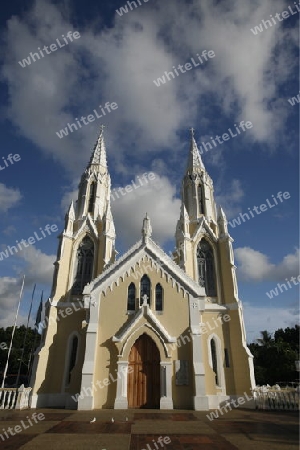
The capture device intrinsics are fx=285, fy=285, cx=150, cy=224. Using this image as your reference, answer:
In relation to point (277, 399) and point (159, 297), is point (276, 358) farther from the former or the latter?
point (159, 297)

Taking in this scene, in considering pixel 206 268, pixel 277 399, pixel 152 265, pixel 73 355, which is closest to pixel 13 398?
pixel 73 355

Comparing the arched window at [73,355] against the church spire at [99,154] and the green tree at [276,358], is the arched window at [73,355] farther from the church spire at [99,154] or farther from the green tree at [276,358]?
the green tree at [276,358]

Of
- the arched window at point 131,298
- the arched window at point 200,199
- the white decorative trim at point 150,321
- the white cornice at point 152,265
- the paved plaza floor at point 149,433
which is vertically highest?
the arched window at point 200,199

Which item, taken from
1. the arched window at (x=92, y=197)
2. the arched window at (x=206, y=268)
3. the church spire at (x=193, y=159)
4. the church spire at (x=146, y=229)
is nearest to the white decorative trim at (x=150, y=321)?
the church spire at (x=146, y=229)

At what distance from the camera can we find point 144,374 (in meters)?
17.9

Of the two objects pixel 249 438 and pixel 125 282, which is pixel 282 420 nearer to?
pixel 249 438

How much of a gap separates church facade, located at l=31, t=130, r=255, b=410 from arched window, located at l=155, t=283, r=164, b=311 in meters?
0.07

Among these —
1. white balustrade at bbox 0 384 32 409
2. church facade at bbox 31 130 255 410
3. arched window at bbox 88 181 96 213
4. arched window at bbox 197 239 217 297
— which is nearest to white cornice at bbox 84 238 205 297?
church facade at bbox 31 130 255 410

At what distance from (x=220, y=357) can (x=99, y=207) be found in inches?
665

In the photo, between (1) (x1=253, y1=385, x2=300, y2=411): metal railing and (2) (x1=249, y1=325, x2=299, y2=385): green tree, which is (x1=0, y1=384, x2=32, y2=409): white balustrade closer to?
(1) (x1=253, y1=385, x2=300, y2=411): metal railing

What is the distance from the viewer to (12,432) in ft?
32.5

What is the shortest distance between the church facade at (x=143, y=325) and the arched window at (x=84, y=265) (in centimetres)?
8

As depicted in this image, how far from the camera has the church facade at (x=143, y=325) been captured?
1738 cm

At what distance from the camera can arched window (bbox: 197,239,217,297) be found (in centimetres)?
2325
